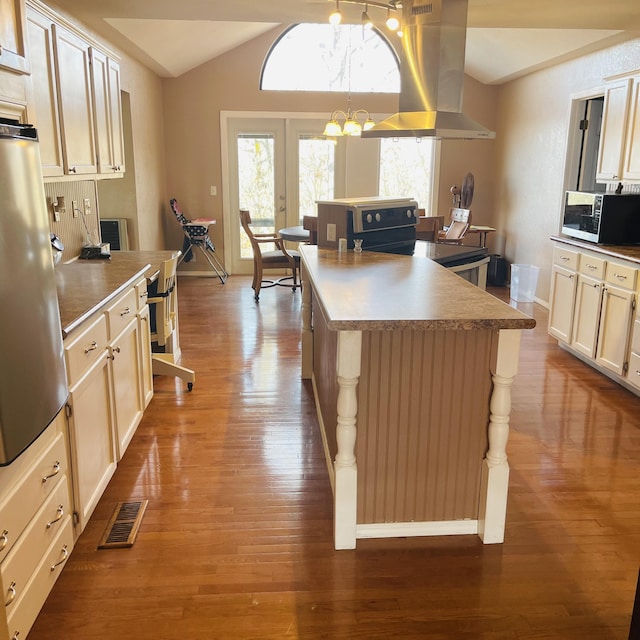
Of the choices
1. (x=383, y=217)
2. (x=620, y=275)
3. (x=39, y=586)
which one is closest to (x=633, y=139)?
(x=620, y=275)

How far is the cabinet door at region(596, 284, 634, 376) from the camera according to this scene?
378 centimetres

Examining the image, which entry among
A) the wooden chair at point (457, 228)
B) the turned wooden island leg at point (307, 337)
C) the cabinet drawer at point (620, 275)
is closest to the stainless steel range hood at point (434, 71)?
the turned wooden island leg at point (307, 337)

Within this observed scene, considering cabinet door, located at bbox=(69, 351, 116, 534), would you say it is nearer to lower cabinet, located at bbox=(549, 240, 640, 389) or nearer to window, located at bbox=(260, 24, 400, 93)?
lower cabinet, located at bbox=(549, 240, 640, 389)

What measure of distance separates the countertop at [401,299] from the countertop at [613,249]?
142 cm

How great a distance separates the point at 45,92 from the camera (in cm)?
277

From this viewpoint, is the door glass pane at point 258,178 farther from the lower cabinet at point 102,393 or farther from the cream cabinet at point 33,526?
the cream cabinet at point 33,526

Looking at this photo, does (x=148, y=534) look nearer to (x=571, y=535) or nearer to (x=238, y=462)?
(x=238, y=462)

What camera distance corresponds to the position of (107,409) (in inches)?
101

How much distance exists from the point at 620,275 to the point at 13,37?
11.6 ft

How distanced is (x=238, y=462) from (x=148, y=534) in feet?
2.12

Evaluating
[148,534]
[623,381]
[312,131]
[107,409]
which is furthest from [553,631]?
[312,131]

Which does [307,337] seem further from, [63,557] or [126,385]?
[63,557]

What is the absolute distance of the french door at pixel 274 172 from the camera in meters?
7.49

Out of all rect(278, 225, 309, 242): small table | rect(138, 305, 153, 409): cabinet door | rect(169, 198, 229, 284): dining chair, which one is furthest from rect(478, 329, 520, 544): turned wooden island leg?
rect(169, 198, 229, 284): dining chair
